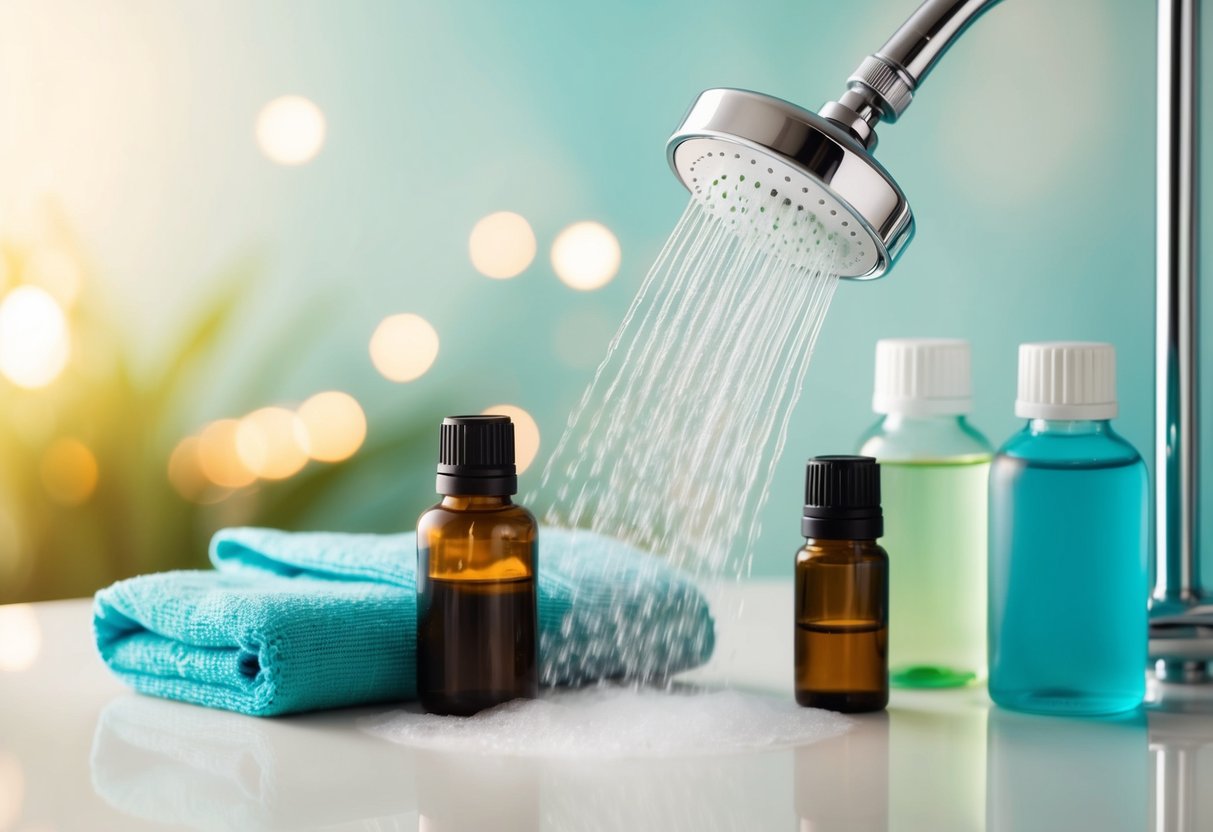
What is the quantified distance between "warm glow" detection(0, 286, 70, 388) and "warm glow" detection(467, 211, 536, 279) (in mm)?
404

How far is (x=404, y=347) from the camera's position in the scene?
1271 millimetres

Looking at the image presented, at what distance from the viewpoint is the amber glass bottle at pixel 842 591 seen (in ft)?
2.47

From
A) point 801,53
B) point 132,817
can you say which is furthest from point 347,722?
point 801,53

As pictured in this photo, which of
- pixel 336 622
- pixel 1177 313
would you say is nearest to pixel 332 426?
pixel 336 622

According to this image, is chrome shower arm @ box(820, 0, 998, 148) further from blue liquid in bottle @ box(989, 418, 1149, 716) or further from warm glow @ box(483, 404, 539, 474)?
warm glow @ box(483, 404, 539, 474)

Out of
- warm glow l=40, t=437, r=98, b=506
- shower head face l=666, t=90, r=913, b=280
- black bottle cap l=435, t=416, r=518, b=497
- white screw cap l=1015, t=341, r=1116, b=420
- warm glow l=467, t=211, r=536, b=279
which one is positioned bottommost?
warm glow l=40, t=437, r=98, b=506

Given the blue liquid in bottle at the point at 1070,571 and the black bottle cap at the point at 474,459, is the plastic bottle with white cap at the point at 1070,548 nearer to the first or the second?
the blue liquid in bottle at the point at 1070,571

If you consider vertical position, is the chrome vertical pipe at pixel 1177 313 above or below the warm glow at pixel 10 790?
above

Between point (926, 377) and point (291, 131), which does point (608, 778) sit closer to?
point (926, 377)

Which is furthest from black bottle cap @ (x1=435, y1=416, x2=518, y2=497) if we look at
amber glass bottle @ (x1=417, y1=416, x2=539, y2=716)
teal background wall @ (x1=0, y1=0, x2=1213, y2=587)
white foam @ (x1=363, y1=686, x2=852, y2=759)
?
teal background wall @ (x1=0, y1=0, x2=1213, y2=587)

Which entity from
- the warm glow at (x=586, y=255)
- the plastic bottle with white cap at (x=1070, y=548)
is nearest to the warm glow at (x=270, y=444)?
the warm glow at (x=586, y=255)

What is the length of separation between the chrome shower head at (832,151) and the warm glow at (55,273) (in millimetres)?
781

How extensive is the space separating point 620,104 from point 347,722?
0.65 metres

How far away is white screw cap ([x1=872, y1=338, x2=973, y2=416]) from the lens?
2.77 ft
